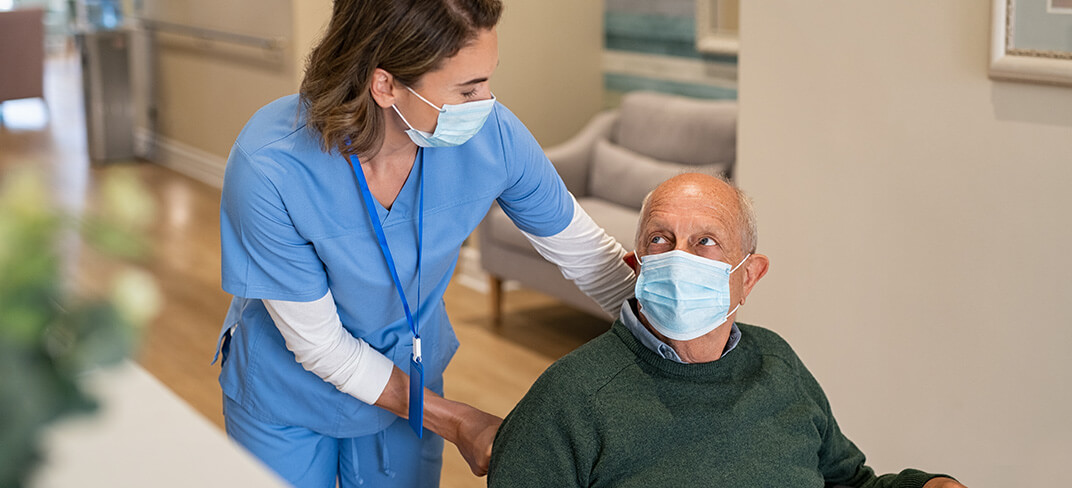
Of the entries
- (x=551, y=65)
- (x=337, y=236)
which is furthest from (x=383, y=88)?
(x=551, y=65)

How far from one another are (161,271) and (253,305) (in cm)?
336

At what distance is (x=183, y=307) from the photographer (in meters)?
4.33

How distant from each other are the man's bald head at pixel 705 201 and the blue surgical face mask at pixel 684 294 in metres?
0.07

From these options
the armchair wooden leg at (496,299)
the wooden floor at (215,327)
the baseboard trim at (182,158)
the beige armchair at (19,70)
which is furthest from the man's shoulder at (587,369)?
the baseboard trim at (182,158)

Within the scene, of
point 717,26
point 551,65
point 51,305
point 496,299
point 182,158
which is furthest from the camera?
point 182,158

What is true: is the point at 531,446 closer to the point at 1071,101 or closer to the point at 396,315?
the point at 396,315

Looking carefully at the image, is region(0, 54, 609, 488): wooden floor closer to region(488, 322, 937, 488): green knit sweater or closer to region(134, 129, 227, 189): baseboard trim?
region(134, 129, 227, 189): baseboard trim

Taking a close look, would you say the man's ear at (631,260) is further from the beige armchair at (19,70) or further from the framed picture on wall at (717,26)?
the framed picture on wall at (717,26)

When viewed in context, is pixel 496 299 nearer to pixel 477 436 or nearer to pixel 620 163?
pixel 620 163

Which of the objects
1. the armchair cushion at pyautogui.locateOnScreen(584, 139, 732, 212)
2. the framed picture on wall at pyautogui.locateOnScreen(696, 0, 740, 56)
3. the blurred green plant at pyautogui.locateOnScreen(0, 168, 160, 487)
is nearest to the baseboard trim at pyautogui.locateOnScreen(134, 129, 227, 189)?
the armchair cushion at pyautogui.locateOnScreen(584, 139, 732, 212)

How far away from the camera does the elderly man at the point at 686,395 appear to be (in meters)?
1.46

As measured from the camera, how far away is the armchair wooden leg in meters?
4.20

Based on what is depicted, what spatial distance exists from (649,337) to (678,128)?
9.13ft

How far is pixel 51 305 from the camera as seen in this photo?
0.35 metres
